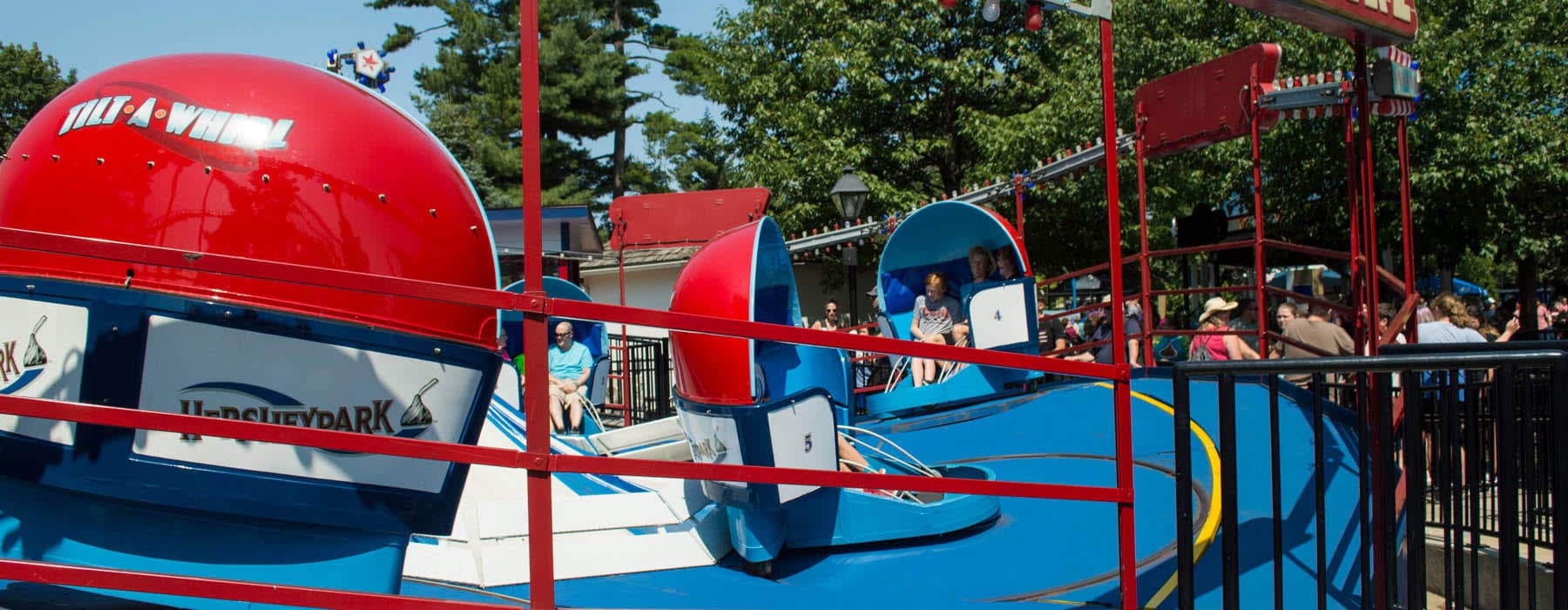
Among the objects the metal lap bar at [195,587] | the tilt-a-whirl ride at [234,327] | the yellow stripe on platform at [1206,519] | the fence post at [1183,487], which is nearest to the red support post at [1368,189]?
the yellow stripe on platform at [1206,519]

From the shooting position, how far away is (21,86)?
206 inches

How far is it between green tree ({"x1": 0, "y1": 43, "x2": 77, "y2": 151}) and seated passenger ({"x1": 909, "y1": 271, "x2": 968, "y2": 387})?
23.1 feet

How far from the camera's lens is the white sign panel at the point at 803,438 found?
474 centimetres

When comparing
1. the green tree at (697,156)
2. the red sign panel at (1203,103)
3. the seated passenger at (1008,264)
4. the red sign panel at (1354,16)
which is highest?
the green tree at (697,156)

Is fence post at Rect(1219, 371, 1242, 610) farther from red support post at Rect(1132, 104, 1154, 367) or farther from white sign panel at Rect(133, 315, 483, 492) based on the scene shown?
red support post at Rect(1132, 104, 1154, 367)

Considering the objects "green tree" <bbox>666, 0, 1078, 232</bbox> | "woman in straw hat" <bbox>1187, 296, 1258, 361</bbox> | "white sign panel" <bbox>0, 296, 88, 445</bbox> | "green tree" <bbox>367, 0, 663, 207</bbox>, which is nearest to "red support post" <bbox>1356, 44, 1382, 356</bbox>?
"woman in straw hat" <bbox>1187, 296, 1258, 361</bbox>

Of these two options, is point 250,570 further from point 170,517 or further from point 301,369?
point 301,369

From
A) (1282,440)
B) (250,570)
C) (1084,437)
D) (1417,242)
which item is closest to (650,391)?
(1084,437)

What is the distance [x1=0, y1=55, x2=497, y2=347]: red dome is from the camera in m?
2.75

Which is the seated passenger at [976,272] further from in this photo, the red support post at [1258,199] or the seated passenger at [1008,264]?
the red support post at [1258,199]

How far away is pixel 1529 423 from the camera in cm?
352

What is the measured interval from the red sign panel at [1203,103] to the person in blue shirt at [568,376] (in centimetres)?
603

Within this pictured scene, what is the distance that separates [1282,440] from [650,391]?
891 centimetres

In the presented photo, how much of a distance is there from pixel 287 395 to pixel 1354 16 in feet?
17.1
